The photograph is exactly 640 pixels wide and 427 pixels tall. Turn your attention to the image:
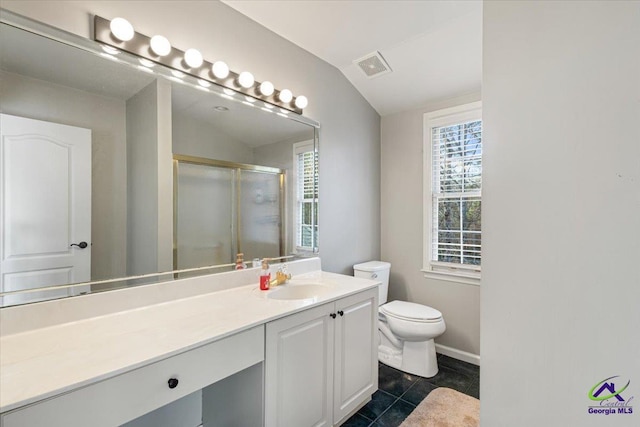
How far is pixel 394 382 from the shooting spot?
84.3 inches

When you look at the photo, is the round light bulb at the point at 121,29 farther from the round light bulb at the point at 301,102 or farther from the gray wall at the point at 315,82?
the round light bulb at the point at 301,102

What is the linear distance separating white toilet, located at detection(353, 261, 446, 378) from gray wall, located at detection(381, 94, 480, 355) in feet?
1.10

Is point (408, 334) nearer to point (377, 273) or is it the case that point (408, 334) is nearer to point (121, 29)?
point (377, 273)

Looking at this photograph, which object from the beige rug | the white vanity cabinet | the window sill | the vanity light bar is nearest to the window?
the window sill

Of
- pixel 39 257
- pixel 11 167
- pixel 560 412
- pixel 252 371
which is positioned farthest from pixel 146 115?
pixel 560 412

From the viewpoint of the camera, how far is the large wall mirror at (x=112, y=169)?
1.06 meters

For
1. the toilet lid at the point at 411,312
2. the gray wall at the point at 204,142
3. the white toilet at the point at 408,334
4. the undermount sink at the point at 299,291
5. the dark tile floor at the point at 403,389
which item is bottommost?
the dark tile floor at the point at 403,389

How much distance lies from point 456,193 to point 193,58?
2.24m

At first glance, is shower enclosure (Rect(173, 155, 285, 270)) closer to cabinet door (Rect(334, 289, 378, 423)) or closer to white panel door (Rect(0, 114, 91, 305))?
white panel door (Rect(0, 114, 91, 305))

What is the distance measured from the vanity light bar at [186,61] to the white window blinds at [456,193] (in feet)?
4.62

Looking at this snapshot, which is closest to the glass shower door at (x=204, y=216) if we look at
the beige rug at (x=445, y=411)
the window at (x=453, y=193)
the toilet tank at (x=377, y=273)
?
the toilet tank at (x=377, y=273)

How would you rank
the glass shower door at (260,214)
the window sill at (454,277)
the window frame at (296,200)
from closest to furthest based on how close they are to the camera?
the glass shower door at (260,214) → the window frame at (296,200) → the window sill at (454,277)

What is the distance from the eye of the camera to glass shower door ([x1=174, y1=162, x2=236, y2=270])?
1.50m

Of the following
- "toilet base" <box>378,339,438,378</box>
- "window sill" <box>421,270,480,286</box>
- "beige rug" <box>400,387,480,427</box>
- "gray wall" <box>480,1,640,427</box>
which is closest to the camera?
"gray wall" <box>480,1,640,427</box>
